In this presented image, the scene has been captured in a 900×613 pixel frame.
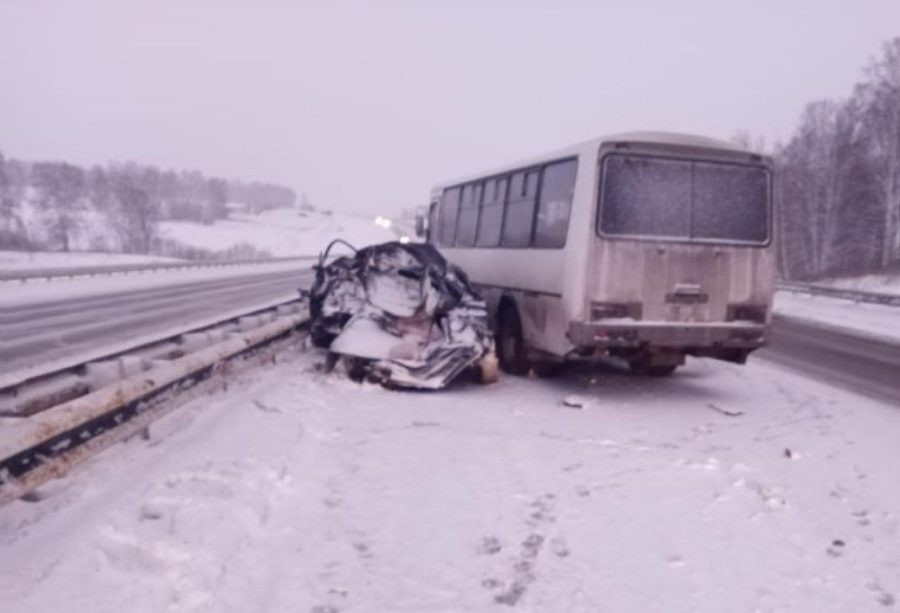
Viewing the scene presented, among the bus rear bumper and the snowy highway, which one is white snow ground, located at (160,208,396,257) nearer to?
the snowy highway

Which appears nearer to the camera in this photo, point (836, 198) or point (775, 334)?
point (775, 334)

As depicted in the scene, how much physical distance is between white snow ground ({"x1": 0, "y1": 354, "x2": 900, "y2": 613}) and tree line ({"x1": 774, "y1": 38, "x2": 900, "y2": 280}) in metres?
40.5

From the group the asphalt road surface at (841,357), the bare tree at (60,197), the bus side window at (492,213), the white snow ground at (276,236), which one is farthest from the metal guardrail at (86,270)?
the white snow ground at (276,236)

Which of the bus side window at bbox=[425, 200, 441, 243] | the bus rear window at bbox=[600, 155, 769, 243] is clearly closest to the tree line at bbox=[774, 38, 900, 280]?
the bus side window at bbox=[425, 200, 441, 243]

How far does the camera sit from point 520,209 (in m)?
10.8

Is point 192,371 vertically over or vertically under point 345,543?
over

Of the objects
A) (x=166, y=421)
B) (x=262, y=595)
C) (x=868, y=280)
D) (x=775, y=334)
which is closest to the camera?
(x=262, y=595)

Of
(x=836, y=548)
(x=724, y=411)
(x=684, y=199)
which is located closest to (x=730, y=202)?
(x=684, y=199)

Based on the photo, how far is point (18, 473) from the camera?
3965 mm

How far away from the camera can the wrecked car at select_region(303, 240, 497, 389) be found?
8.81 metres

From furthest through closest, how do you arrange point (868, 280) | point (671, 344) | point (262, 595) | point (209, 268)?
point (209, 268)
point (868, 280)
point (671, 344)
point (262, 595)

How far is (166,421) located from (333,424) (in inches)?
59.5

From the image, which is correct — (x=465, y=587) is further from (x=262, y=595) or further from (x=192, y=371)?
(x=192, y=371)

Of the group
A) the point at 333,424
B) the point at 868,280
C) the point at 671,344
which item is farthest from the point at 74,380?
the point at 868,280
